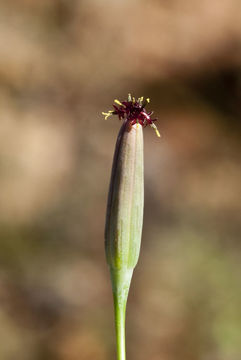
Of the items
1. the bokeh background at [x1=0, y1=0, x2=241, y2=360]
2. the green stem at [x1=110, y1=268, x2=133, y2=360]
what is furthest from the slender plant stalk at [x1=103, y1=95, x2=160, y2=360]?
the bokeh background at [x1=0, y1=0, x2=241, y2=360]

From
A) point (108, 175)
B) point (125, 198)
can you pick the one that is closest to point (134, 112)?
point (125, 198)

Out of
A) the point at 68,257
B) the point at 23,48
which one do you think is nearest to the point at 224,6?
the point at 23,48

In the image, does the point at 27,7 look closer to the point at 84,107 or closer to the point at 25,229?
the point at 84,107

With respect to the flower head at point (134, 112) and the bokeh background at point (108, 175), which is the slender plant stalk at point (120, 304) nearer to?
the flower head at point (134, 112)

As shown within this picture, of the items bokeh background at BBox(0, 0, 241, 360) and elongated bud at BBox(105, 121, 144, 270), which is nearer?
elongated bud at BBox(105, 121, 144, 270)

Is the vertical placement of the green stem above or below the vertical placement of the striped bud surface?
below

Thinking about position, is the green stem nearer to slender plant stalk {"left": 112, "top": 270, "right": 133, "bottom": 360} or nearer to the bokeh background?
slender plant stalk {"left": 112, "top": 270, "right": 133, "bottom": 360}

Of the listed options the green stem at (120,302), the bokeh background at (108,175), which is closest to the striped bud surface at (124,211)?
the green stem at (120,302)
